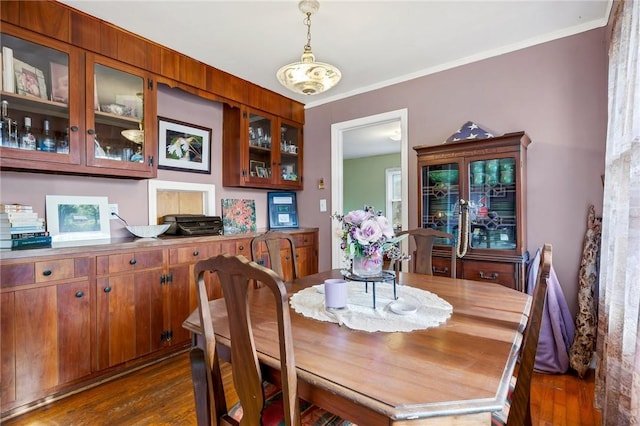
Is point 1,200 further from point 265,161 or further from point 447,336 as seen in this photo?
Answer: point 447,336

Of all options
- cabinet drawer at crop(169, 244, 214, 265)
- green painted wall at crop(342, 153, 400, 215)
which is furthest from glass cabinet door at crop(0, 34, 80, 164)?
green painted wall at crop(342, 153, 400, 215)

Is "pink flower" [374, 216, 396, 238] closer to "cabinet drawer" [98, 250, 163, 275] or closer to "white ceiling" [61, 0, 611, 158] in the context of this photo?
Answer: "white ceiling" [61, 0, 611, 158]

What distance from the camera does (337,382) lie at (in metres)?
0.80

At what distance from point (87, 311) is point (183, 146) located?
5.51 feet

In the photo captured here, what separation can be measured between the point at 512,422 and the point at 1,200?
9.84 feet

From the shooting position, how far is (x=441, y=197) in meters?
2.78

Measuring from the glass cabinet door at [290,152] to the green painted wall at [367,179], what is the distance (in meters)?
3.35

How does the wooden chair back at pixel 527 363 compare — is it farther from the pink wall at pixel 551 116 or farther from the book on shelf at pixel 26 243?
the book on shelf at pixel 26 243

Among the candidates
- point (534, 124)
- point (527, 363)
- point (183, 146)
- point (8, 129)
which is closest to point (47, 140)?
point (8, 129)

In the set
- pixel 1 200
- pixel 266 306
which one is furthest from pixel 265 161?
pixel 266 306

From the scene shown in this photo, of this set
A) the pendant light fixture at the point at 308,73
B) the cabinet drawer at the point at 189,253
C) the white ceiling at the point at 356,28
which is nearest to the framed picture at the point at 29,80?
the white ceiling at the point at 356,28

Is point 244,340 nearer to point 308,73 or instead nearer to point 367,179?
point 308,73

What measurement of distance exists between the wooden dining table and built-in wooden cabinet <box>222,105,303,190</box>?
224 centimetres

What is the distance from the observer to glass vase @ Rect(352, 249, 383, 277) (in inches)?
56.3
